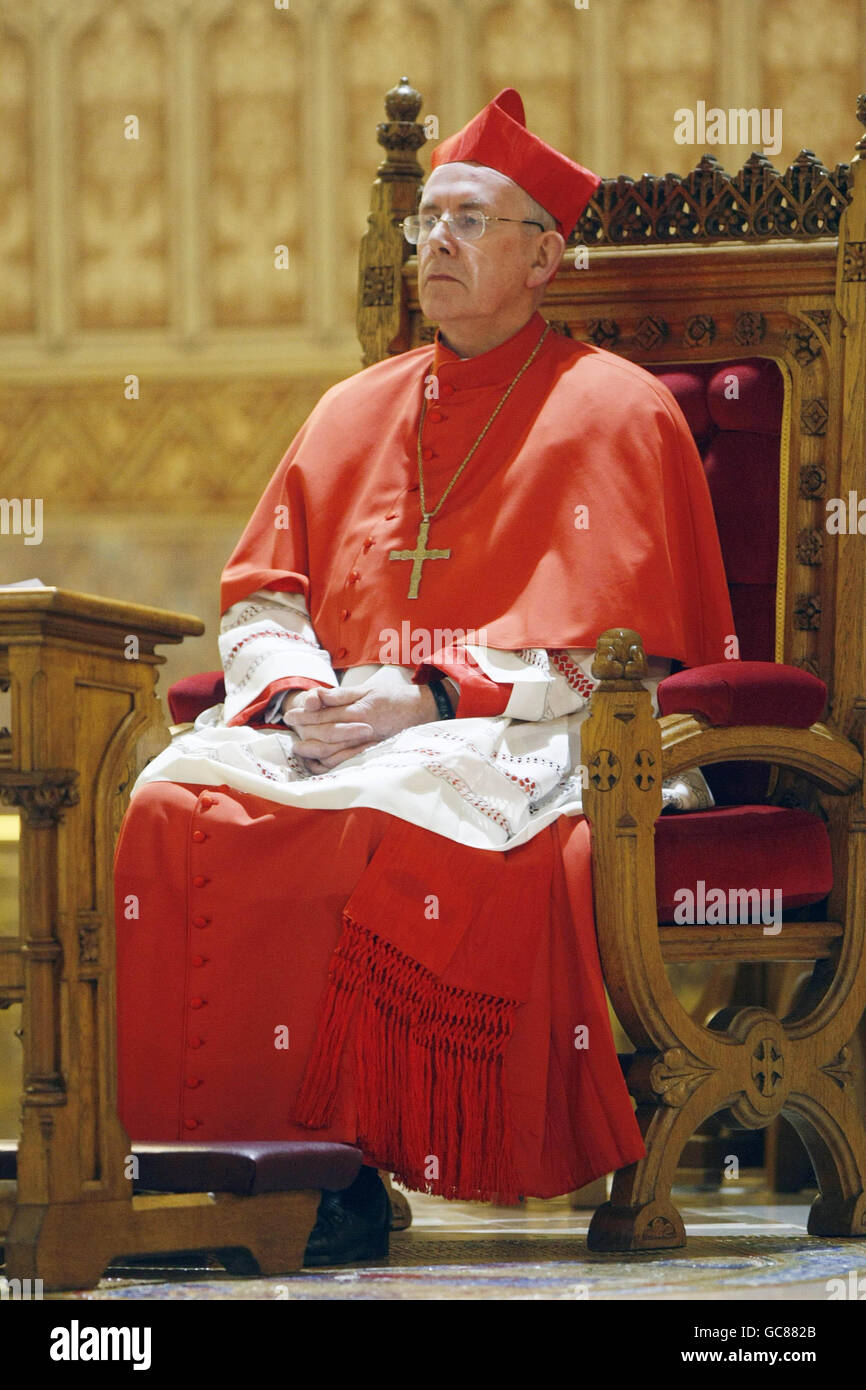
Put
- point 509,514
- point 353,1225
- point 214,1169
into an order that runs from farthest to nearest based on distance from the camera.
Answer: point 509,514 < point 353,1225 < point 214,1169

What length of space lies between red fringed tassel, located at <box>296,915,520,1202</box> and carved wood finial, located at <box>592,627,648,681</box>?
567 millimetres

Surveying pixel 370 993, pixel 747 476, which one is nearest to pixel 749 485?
pixel 747 476

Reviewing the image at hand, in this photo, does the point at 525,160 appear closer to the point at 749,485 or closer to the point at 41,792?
the point at 749,485

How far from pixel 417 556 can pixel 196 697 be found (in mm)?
512

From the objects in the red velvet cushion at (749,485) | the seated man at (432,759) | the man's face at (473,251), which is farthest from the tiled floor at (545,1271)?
the man's face at (473,251)

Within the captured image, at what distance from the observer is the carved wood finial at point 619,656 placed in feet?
11.2

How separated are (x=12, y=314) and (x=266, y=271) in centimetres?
95

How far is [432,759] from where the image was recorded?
3479 mm

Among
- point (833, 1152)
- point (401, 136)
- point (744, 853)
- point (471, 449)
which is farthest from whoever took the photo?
point (401, 136)

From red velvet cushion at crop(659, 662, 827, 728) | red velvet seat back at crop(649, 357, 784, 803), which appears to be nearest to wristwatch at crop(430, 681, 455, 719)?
red velvet cushion at crop(659, 662, 827, 728)

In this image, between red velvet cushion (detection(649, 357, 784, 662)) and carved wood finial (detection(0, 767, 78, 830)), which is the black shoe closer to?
carved wood finial (detection(0, 767, 78, 830))

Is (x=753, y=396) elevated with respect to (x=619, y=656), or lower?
elevated

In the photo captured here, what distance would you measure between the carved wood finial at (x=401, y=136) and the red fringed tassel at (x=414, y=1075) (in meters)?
1.83

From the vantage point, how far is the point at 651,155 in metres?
7.18
